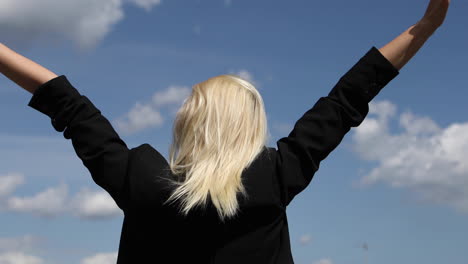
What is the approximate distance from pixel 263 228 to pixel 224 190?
0.36 m

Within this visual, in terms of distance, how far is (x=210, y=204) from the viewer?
2932 mm

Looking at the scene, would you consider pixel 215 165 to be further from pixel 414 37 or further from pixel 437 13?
pixel 437 13

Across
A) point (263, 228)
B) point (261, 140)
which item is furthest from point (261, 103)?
point (263, 228)

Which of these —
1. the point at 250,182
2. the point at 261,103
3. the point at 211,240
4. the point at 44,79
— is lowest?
the point at 211,240

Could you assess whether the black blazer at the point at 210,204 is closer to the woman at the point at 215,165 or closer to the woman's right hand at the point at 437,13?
the woman at the point at 215,165

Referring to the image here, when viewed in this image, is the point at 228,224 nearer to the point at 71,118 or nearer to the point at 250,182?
the point at 250,182

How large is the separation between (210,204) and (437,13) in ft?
6.41

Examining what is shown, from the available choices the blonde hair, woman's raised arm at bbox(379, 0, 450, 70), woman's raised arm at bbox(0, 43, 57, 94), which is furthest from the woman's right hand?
woman's raised arm at bbox(0, 43, 57, 94)

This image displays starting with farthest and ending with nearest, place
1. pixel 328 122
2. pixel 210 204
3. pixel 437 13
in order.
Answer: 1. pixel 437 13
2. pixel 328 122
3. pixel 210 204

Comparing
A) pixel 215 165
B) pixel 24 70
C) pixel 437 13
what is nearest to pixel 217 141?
pixel 215 165

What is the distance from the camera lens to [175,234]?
3.04 meters

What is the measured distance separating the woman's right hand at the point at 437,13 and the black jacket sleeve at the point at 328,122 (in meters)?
0.44

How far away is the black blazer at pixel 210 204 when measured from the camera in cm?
300

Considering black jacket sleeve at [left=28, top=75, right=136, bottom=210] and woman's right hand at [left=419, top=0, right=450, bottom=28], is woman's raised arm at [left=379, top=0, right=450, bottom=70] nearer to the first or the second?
woman's right hand at [left=419, top=0, right=450, bottom=28]
